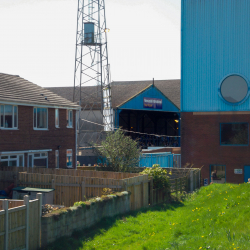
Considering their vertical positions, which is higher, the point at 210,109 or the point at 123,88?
the point at 123,88

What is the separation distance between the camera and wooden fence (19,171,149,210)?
17.2m

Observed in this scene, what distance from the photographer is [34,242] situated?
448 inches

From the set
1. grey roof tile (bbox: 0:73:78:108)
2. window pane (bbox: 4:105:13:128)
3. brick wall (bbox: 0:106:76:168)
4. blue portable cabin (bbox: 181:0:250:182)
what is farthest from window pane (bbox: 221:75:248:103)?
window pane (bbox: 4:105:13:128)

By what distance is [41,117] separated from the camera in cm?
2769

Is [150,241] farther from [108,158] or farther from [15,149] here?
[108,158]

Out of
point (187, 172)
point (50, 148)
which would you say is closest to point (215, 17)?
point (187, 172)

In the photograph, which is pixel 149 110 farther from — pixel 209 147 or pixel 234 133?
pixel 234 133

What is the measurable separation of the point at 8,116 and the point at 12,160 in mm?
2912

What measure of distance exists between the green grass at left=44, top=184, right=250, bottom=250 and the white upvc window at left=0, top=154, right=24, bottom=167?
1111cm

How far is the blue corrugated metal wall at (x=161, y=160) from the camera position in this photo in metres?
33.3

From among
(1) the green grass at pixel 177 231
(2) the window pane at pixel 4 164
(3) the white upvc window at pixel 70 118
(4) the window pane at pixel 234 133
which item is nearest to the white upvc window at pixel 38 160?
(2) the window pane at pixel 4 164

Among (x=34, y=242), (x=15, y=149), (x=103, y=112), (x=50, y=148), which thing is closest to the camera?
(x=34, y=242)

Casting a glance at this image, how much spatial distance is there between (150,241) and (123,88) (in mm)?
43493

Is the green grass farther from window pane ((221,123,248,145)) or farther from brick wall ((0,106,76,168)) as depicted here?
window pane ((221,123,248,145))
